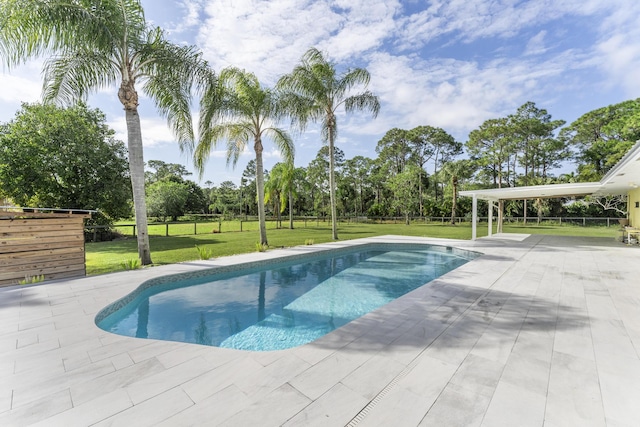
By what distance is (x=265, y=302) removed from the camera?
219 inches

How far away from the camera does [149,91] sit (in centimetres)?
769

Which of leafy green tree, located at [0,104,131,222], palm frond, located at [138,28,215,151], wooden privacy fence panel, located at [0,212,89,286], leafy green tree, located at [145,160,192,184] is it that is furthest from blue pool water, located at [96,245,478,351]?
leafy green tree, located at [145,160,192,184]

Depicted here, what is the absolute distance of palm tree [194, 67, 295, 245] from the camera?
31.5 ft

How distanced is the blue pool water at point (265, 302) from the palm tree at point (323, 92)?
5848mm

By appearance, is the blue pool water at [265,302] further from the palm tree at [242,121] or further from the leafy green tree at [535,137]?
the leafy green tree at [535,137]

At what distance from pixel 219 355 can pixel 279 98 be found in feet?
34.9

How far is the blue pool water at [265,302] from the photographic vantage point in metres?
4.15

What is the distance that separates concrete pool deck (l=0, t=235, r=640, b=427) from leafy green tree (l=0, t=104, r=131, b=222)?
36.6 ft

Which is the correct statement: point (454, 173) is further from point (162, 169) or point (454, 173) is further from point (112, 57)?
point (162, 169)

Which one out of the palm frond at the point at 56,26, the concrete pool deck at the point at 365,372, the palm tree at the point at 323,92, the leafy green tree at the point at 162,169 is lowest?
the concrete pool deck at the point at 365,372

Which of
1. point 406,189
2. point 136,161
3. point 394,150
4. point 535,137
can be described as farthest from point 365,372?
point 394,150

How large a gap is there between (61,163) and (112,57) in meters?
8.85

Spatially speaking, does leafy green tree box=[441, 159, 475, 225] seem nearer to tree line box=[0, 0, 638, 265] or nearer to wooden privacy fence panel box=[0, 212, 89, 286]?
tree line box=[0, 0, 638, 265]

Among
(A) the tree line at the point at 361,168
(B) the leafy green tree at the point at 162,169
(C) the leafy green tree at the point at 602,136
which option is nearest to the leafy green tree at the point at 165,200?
(A) the tree line at the point at 361,168
